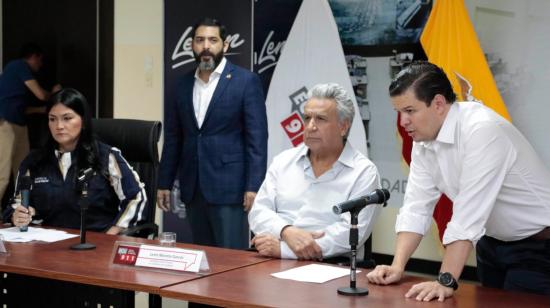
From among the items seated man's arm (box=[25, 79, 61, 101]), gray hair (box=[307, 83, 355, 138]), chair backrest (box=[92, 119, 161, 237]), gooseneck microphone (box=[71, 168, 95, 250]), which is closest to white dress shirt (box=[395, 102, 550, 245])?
gray hair (box=[307, 83, 355, 138])

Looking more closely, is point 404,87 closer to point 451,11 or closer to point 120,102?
point 451,11

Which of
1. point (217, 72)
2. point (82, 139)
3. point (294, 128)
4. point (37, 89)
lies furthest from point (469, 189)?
point (37, 89)

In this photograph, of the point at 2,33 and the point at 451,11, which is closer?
the point at 451,11

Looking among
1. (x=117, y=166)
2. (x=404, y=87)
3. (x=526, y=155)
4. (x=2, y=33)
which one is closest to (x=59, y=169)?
(x=117, y=166)

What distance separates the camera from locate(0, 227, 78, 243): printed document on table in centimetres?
306

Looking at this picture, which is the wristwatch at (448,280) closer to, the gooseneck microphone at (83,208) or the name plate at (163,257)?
the name plate at (163,257)

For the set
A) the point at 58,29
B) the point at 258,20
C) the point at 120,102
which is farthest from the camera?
the point at 58,29

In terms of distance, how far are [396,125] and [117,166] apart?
2.25 metres

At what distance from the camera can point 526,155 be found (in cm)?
248

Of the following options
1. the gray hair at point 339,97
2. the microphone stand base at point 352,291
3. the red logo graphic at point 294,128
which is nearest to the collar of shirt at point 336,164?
the gray hair at point 339,97

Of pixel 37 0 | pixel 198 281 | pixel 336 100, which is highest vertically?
pixel 37 0

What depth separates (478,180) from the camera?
231 centimetres

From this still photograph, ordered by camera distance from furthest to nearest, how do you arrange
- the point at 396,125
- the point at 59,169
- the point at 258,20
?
the point at 258,20 < the point at 396,125 < the point at 59,169

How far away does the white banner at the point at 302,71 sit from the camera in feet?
16.9
